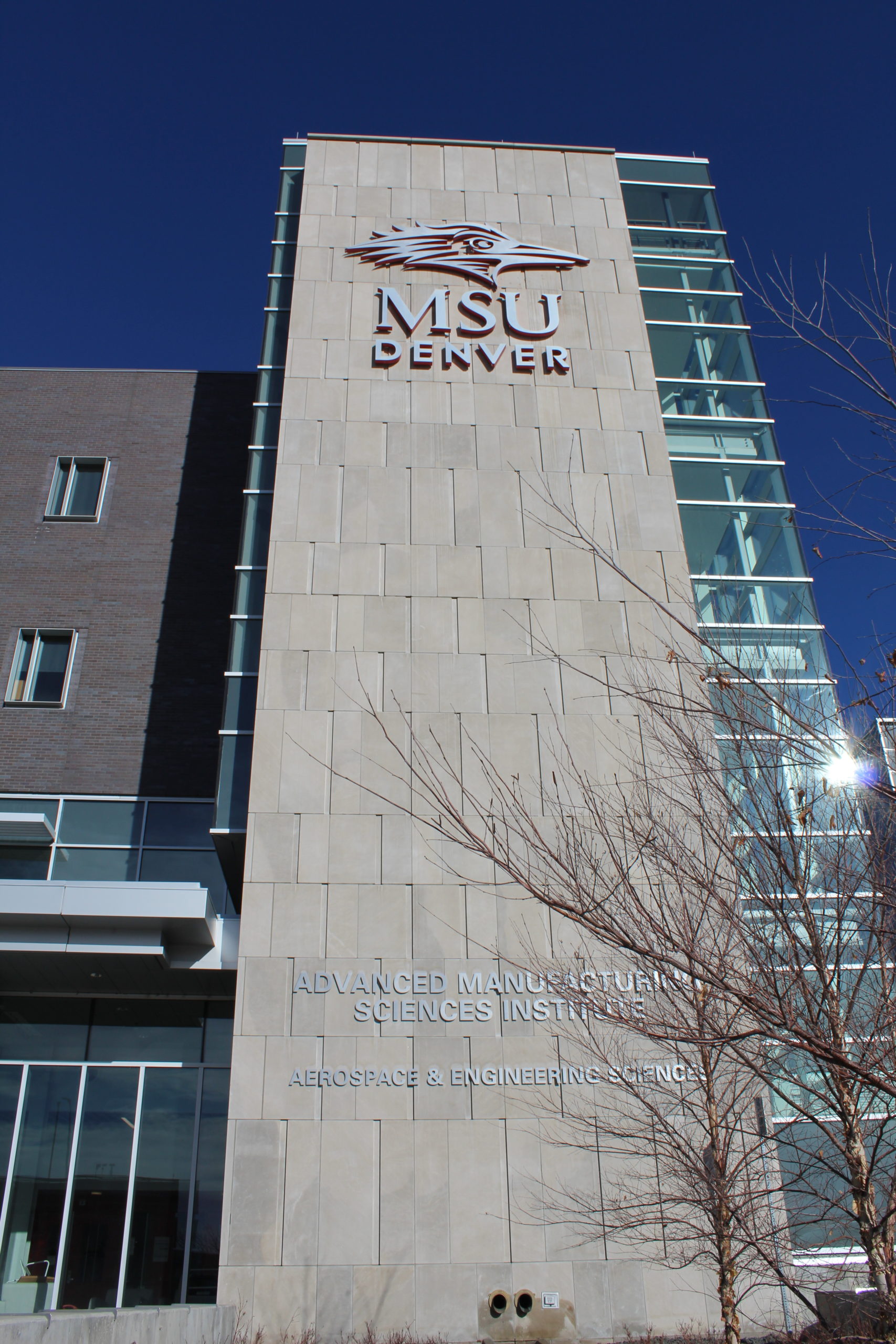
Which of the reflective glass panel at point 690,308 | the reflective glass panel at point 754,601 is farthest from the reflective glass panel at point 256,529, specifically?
the reflective glass panel at point 690,308

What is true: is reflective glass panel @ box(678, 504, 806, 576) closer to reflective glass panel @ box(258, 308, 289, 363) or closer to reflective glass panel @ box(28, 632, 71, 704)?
reflective glass panel @ box(258, 308, 289, 363)

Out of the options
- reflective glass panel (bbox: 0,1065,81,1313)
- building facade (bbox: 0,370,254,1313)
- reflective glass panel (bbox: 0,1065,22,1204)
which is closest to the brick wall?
building facade (bbox: 0,370,254,1313)

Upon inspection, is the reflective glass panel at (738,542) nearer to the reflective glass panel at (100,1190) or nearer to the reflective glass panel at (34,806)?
the reflective glass panel at (34,806)

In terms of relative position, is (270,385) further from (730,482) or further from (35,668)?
(730,482)

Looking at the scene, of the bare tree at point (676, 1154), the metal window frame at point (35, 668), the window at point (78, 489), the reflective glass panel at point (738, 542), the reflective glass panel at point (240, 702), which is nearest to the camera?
the bare tree at point (676, 1154)

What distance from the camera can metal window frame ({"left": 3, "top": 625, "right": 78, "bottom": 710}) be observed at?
2112cm

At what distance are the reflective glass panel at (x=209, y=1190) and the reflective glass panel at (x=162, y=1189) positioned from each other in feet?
0.51

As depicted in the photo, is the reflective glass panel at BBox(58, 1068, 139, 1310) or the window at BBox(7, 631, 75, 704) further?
the window at BBox(7, 631, 75, 704)

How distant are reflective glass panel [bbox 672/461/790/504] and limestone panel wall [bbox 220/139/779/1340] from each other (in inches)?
45.9

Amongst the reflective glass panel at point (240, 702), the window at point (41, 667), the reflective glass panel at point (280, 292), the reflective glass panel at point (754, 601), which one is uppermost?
the reflective glass panel at point (280, 292)

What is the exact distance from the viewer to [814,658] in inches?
704

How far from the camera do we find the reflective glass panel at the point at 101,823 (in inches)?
764

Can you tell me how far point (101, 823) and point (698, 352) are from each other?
16540mm

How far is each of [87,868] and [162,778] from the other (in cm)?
232
